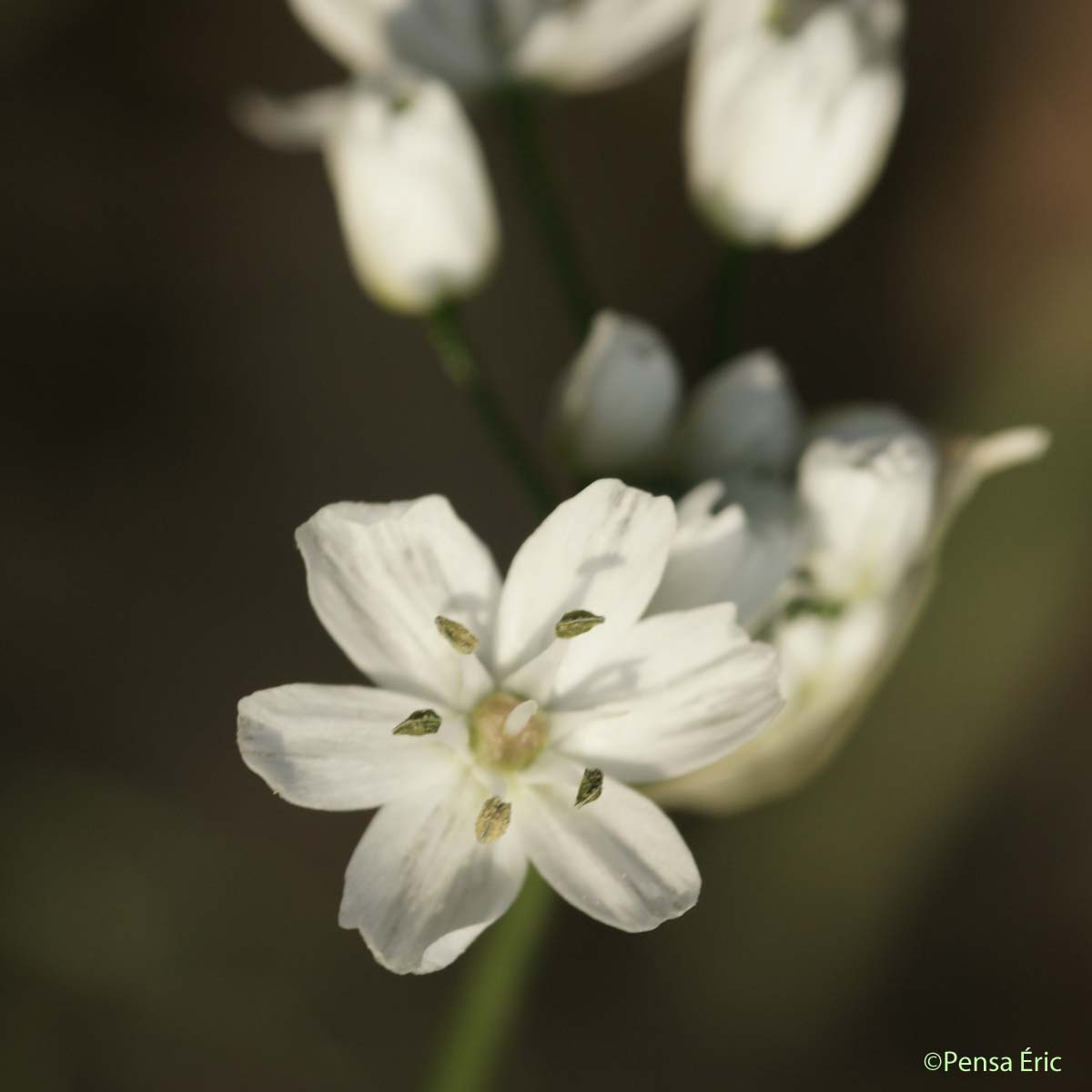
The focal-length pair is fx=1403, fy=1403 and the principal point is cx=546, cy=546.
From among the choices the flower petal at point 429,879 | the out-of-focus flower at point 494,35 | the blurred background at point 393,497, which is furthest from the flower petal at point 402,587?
the blurred background at point 393,497

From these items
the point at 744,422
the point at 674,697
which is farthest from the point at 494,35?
the point at 674,697

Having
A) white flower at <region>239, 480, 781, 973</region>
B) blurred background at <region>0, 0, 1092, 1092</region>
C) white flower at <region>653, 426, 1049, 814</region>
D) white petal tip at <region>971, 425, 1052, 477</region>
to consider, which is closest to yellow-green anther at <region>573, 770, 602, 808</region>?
white flower at <region>239, 480, 781, 973</region>

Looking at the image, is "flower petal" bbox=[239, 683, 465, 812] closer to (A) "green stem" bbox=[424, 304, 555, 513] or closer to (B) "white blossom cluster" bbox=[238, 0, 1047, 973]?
(B) "white blossom cluster" bbox=[238, 0, 1047, 973]

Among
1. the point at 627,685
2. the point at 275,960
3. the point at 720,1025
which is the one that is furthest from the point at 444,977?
the point at 627,685

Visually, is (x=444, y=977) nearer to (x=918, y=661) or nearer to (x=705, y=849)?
(x=705, y=849)

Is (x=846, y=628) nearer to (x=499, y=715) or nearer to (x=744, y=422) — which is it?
(x=744, y=422)

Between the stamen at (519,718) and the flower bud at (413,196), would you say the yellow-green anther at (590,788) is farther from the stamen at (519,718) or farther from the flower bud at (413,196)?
the flower bud at (413,196)
